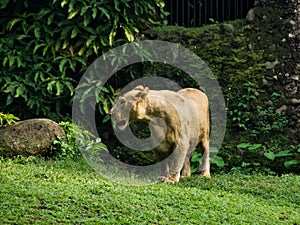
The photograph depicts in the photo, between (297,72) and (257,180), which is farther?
(297,72)

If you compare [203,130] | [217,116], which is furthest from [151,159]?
[203,130]

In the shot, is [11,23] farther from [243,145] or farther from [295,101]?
[295,101]

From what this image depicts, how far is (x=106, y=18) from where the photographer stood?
13203mm

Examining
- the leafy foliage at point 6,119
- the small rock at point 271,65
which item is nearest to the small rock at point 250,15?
the small rock at point 271,65

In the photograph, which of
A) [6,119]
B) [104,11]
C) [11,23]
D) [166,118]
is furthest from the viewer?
[11,23]

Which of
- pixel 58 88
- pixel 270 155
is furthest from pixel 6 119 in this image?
pixel 270 155

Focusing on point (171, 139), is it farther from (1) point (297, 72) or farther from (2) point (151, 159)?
(1) point (297, 72)

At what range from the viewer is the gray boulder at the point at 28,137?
435 inches

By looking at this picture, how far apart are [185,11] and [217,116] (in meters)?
2.82

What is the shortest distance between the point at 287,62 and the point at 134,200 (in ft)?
18.4

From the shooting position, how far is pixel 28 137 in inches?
439

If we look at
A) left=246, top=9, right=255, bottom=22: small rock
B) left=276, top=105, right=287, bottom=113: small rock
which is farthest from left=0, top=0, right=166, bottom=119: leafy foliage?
left=276, top=105, right=287, bottom=113: small rock

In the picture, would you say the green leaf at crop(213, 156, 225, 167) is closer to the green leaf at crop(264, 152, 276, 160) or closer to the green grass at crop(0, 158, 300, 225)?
the green leaf at crop(264, 152, 276, 160)

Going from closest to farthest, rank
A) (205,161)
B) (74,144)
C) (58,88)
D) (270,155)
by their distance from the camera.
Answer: (205,161), (74,144), (270,155), (58,88)
